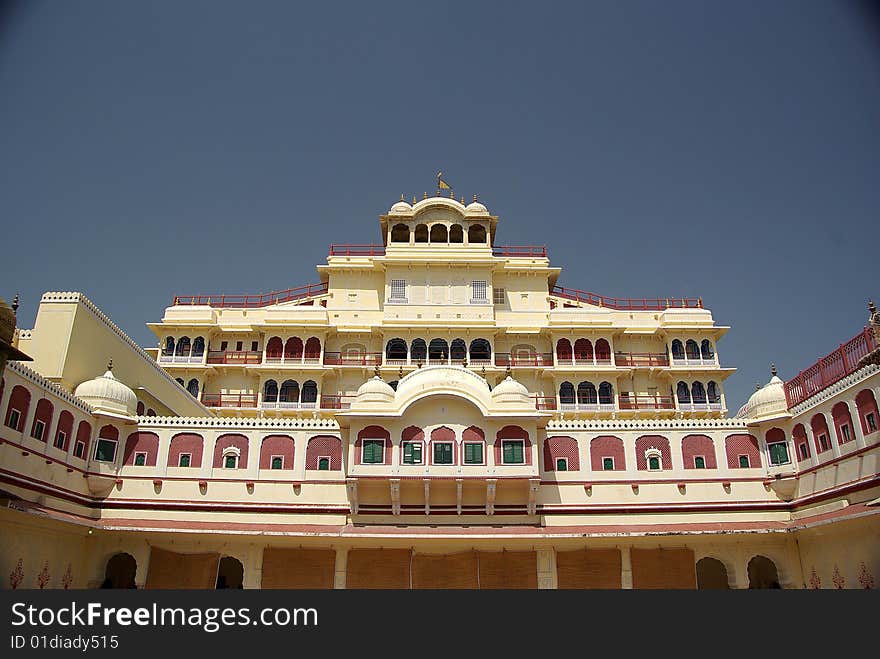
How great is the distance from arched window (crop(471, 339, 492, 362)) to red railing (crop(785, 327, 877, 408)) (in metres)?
19.2

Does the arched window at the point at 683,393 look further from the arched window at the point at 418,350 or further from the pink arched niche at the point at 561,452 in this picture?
the pink arched niche at the point at 561,452

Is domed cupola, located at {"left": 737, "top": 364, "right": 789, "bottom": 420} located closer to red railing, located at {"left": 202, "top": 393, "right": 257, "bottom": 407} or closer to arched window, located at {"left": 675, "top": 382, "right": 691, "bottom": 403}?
arched window, located at {"left": 675, "top": 382, "right": 691, "bottom": 403}

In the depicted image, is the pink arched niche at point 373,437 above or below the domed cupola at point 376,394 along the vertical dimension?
below

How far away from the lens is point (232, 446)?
98.5 feet

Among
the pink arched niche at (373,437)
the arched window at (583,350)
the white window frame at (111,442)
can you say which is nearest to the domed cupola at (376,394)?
the pink arched niche at (373,437)

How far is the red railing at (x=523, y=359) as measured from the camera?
45938 millimetres

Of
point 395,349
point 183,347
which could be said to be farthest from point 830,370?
point 183,347

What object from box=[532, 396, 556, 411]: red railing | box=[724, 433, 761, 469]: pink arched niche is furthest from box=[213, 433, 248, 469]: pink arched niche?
box=[532, 396, 556, 411]: red railing

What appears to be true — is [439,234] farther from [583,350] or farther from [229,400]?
[229,400]

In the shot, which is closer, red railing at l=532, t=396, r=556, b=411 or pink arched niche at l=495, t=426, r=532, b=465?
pink arched niche at l=495, t=426, r=532, b=465

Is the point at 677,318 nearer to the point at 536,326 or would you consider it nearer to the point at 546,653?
the point at 536,326

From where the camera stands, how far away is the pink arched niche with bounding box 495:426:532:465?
2864cm

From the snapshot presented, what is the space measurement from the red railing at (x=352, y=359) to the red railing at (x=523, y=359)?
7364 mm

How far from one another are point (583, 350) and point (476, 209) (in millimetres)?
11767
